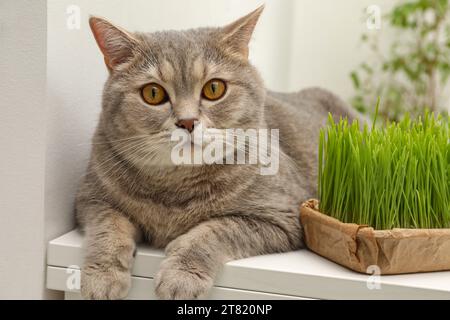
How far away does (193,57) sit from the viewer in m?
0.97

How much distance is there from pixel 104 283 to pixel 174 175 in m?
0.23

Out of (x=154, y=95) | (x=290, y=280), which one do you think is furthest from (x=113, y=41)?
(x=290, y=280)

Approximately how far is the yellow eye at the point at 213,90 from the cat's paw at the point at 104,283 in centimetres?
35

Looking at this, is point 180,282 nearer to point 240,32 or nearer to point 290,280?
point 290,280

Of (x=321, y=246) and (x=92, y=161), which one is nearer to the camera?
(x=321, y=246)

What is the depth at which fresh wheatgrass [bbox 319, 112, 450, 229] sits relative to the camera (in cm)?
92

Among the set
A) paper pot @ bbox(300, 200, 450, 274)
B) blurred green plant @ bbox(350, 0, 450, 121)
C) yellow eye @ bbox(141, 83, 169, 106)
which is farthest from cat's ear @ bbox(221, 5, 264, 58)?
blurred green plant @ bbox(350, 0, 450, 121)

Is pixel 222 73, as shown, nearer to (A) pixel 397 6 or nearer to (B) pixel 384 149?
(B) pixel 384 149

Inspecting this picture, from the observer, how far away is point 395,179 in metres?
0.93

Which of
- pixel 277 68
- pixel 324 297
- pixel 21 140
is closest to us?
pixel 324 297

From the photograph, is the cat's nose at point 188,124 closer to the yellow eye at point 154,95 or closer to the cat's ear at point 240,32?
the yellow eye at point 154,95

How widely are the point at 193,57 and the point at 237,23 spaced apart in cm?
12

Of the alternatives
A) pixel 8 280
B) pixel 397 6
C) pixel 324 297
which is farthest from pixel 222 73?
pixel 397 6

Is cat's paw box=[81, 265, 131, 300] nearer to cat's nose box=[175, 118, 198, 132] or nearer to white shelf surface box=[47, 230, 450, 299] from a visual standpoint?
white shelf surface box=[47, 230, 450, 299]
